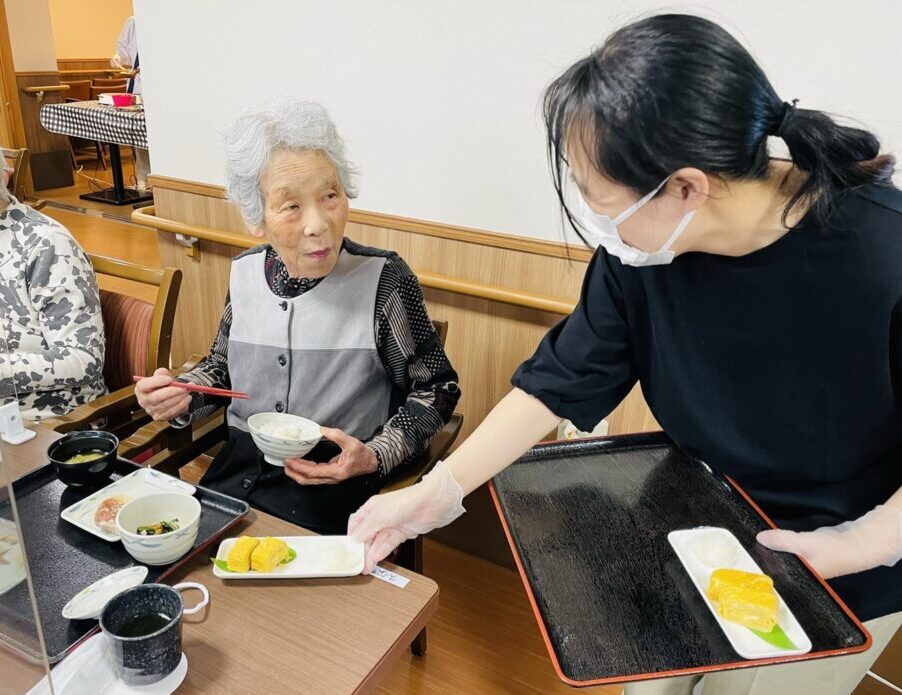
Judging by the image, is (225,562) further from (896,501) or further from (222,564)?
(896,501)

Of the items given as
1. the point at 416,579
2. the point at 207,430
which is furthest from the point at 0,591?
the point at 207,430

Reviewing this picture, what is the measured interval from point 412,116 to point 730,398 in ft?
3.84

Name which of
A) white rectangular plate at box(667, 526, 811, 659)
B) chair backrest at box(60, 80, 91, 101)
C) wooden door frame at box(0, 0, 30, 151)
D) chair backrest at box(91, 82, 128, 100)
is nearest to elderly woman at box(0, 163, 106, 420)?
white rectangular plate at box(667, 526, 811, 659)

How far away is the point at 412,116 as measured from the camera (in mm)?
1799

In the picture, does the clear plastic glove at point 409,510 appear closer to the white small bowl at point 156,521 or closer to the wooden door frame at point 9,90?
the white small bowl at point 156,521

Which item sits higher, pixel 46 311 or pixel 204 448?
pixel 46 311

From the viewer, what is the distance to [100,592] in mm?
926

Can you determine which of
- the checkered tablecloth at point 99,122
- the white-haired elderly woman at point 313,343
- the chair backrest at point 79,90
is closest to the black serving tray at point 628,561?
the white-haired elderly woman at point 313,343

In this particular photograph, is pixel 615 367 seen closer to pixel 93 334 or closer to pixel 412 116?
pixel 412 116

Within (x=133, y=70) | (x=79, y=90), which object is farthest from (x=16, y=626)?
(x=79, y=90)

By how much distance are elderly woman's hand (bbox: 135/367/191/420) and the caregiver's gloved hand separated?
1184mm

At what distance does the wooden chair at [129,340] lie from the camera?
1.63m

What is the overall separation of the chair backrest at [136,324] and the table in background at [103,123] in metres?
3.66

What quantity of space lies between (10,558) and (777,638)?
0.81 metres
